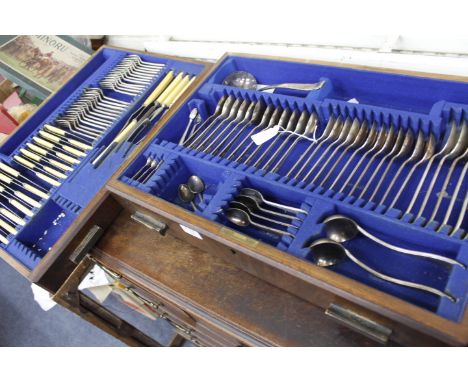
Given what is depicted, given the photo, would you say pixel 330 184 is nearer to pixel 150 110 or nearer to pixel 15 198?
pixel 150 110

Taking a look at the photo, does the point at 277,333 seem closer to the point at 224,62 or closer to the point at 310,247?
the point at 310,247

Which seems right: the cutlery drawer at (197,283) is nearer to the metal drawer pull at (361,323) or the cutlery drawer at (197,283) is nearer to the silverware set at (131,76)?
the metal drawer pull at (361,323)

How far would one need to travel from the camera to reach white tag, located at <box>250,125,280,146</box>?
0.79 meters

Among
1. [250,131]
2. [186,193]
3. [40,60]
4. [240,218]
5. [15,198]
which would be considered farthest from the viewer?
[40,60]

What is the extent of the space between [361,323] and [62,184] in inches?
31.7

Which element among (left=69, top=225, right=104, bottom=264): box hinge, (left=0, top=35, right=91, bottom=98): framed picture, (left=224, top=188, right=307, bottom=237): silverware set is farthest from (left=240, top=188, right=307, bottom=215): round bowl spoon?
(left=0, top=35, right=91, bottom=98): framed picture

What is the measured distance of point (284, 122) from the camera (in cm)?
79

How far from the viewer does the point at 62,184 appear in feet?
2.95

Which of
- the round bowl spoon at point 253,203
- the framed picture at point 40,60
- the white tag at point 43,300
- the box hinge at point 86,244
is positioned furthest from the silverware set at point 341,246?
the white tag at point 43,300

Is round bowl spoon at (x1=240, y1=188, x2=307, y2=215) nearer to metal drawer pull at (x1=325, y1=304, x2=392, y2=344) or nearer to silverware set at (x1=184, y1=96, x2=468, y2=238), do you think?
silverware set at (x1=184, y1=96, x2=468, y2=238)

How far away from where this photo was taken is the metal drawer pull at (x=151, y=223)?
70 centimetres

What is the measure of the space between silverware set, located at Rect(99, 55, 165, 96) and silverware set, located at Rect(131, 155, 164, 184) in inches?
16.5

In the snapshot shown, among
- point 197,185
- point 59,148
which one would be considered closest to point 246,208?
point 197,185
